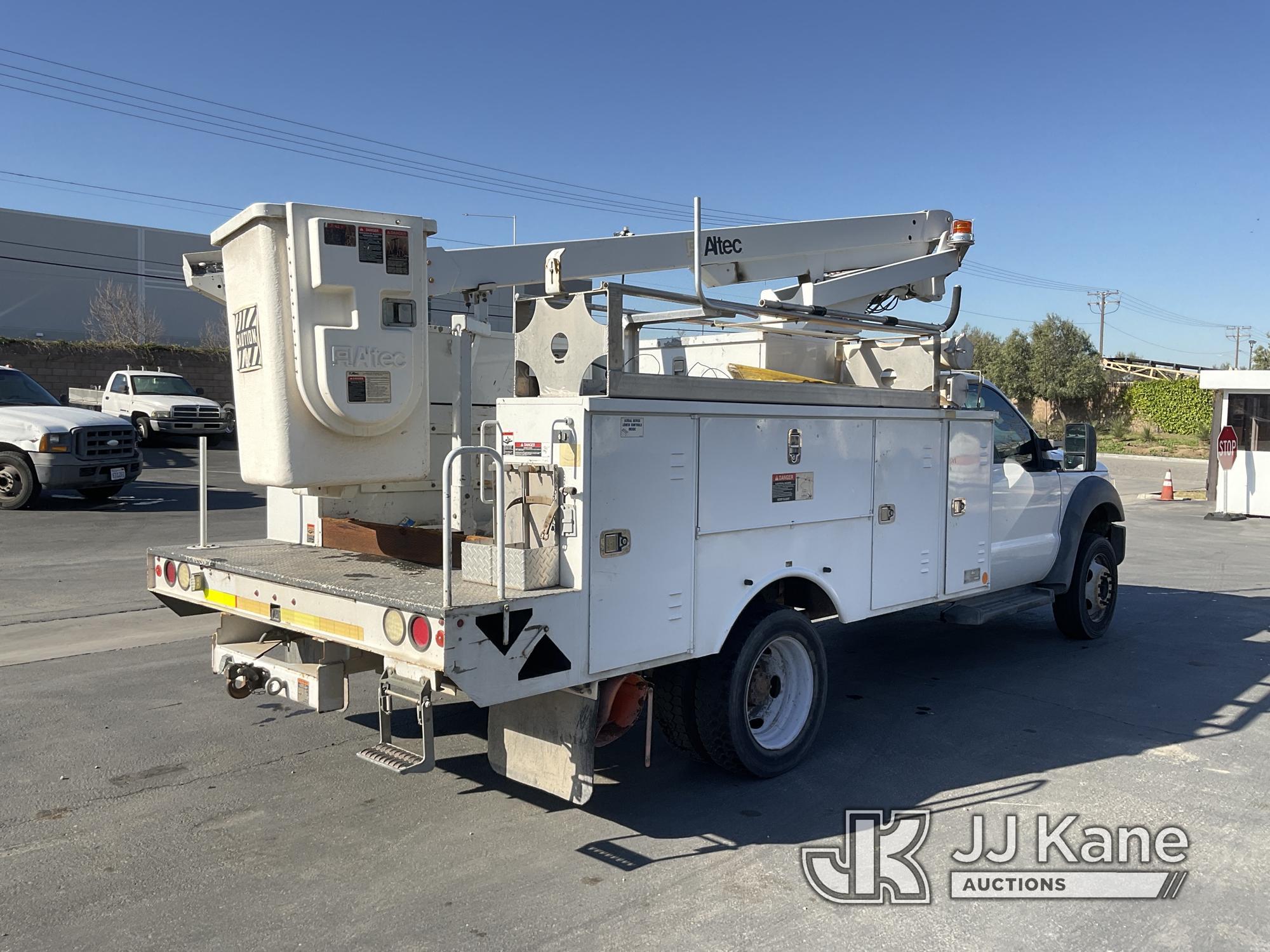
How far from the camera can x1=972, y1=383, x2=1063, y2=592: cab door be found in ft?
23.6

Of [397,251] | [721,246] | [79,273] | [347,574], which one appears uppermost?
[79,273]

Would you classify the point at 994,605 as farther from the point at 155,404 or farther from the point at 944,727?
the point at 155,404

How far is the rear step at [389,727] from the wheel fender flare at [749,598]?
4.25 ft

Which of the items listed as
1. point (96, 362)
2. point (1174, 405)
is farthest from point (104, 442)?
point (1174, 405)

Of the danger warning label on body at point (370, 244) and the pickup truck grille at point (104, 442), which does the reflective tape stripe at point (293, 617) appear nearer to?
the danger warning label on body at point (370, 244)

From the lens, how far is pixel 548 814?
4.67m

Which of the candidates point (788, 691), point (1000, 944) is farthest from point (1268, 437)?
point (1000, 944)

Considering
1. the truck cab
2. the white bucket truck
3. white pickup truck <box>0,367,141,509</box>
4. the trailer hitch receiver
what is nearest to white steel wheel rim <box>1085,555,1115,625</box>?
the white bucket truck

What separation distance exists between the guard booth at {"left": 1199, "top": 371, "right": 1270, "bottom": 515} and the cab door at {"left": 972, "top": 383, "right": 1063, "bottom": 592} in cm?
1333

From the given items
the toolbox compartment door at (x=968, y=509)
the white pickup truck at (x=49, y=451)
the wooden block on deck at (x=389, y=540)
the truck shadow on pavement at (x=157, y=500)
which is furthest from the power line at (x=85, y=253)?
the toolbox compartment door at (x=968, y=509)

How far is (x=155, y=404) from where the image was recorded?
24.3 metres

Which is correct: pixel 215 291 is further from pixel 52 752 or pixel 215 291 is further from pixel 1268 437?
pixel 1268 437

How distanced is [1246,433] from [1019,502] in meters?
15.1

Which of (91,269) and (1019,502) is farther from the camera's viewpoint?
(91,269)
